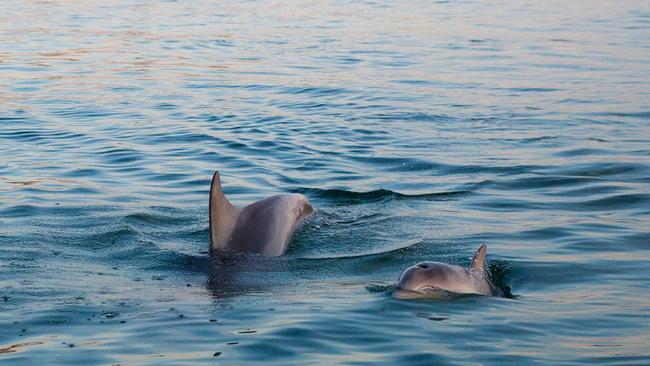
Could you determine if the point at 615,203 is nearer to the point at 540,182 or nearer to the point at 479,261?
the point at 540,182

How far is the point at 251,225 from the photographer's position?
9.12 metres

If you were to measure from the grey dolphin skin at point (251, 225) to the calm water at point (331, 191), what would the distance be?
6.8 inches

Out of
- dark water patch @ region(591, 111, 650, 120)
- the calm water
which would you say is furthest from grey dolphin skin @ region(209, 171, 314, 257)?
dark water patch @ region(591, 111, 650, 120)

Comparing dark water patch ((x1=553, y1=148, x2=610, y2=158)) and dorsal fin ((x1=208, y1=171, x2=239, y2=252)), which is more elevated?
dorsal fin ((x1=208, y1=171, x2=239, y2=252))

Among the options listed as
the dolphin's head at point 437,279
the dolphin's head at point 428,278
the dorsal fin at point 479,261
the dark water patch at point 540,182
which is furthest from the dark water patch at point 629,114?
the dolphin's head at point 428,278

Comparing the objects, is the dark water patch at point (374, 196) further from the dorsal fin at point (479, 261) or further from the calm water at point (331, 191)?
the dorsal fin at point (479, 261)

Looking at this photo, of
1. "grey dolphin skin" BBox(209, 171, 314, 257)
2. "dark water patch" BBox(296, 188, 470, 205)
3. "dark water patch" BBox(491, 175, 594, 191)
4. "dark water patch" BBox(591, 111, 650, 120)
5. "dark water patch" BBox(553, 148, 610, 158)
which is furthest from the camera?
"dark water patch" BBox(591, 111, 650, 120)

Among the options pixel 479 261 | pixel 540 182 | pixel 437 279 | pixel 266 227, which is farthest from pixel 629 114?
pixel 437 279

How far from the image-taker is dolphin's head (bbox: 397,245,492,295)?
25.0 ft

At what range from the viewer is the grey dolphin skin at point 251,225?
8.73 metres

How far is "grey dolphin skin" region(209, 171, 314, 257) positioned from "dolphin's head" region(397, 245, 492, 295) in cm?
168

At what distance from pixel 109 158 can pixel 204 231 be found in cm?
440

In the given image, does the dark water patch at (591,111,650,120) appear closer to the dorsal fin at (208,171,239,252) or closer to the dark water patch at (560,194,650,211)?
the dark water patch at (560,194,650,211)

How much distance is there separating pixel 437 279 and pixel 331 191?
176 inches
